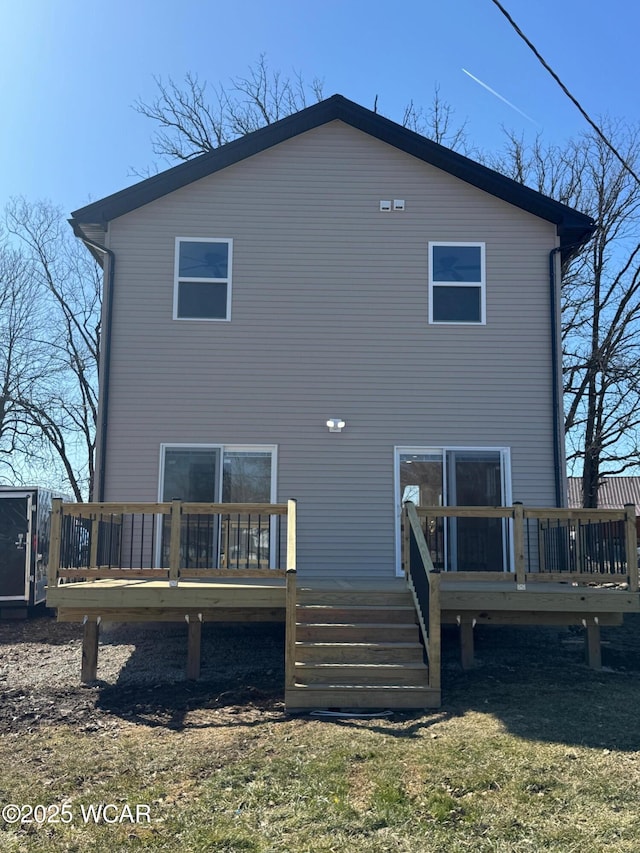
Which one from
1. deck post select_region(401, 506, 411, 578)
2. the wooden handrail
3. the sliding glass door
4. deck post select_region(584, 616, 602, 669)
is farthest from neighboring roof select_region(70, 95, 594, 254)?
deck post select_region(584, 616, 602, 669)

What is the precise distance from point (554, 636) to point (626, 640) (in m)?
1.17

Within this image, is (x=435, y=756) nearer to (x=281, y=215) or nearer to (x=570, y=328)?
(x=281, y=215)

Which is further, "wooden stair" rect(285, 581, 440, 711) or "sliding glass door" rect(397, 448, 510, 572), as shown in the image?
"sliding glass door" rect(397, 448, 510, 572)

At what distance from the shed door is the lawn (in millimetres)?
6454

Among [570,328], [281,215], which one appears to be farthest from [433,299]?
[570,328]

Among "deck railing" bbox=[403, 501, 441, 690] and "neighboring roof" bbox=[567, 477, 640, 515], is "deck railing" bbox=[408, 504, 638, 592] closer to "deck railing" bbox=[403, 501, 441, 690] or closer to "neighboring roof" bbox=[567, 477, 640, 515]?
"deck railing" bbox=[403, 501, 441, 690]

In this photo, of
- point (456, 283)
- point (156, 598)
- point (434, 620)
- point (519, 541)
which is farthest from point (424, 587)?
point (456, 283)

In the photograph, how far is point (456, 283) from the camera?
10.7 metres

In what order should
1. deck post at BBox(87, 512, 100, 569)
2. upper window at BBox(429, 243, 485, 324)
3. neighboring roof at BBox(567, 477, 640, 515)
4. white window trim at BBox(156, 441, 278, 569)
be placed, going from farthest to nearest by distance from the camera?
neighboring roof at BBox(567, 477, 640, 515)
upper window at BBox(429, 243, 485, 324)
white window trim at BBox(156, 441, 278, 569)
deck post at BBox(87, 512, 100, 569)

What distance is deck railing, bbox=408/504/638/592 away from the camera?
26.5 feet

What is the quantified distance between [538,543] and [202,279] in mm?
5739

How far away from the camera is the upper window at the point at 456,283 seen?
10.7m

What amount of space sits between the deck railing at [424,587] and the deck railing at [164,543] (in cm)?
150

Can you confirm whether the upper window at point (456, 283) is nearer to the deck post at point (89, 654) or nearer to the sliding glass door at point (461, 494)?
the sliding glass door at point (461, 494)
